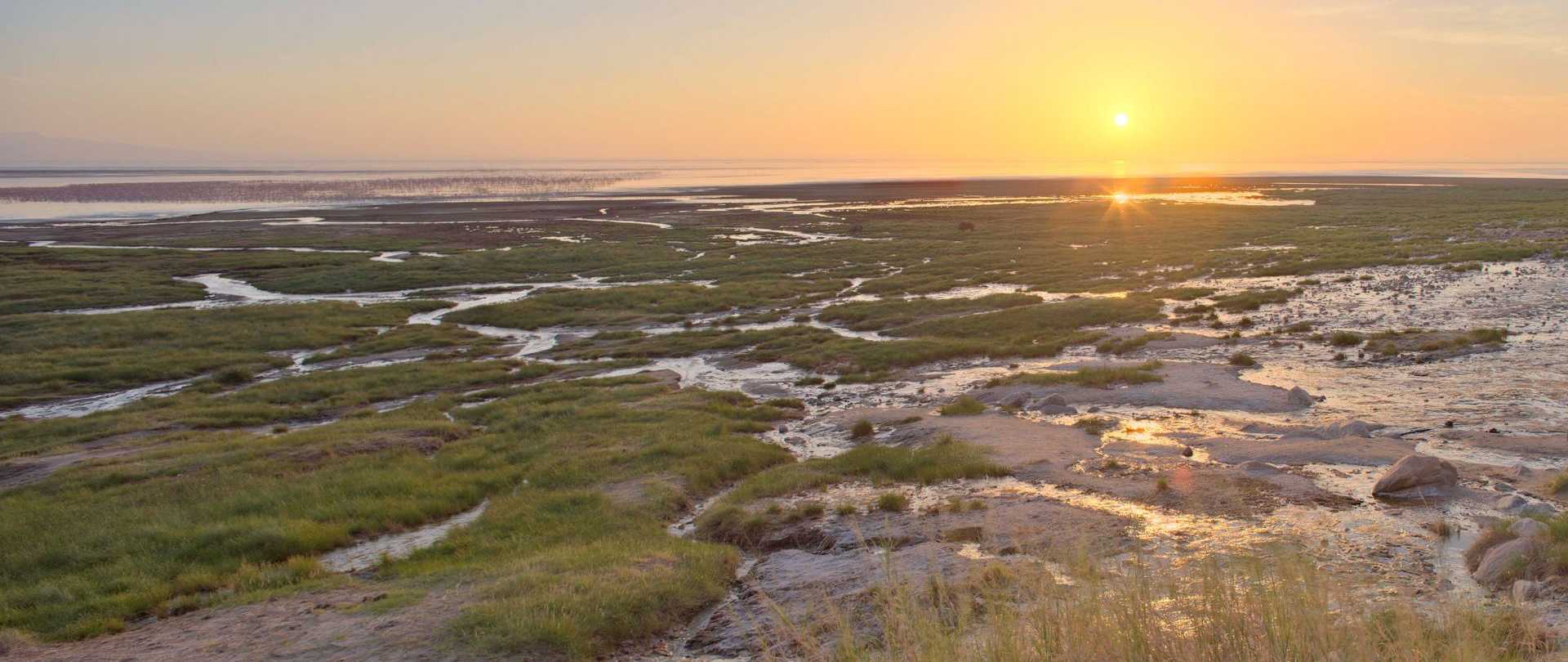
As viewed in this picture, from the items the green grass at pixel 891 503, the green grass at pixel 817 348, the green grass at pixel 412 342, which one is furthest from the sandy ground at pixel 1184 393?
the green grass at pixel 412 342

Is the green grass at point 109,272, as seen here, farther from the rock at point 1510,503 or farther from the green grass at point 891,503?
the rock at point 1510,503

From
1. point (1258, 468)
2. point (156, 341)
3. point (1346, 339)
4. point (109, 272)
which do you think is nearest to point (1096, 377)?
point (1258, 468)

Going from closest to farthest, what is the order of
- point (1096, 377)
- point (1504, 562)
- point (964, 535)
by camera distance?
point (1504, 562), point (964, 535), point (1096, 377)

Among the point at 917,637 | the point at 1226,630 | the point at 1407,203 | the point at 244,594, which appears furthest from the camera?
the point at 1407,203

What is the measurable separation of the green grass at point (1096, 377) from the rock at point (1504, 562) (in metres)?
14.4

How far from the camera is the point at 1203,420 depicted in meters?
22.1

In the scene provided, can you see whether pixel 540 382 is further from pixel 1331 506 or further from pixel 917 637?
pixel 917 637

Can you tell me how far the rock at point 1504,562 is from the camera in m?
11.1

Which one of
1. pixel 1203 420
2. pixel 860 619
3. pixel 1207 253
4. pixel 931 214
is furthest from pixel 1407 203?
pixel 860 619

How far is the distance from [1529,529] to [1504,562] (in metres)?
1.31

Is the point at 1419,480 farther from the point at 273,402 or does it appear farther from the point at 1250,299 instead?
the point at 273,402

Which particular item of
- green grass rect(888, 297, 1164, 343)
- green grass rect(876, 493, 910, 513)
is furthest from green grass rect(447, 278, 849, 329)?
green grass rect(876, 493, 910, 513)

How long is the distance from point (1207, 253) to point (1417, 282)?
21.5 m

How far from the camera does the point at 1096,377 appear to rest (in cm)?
2666
